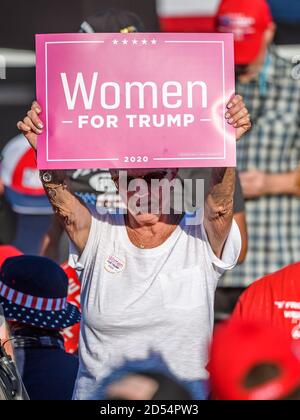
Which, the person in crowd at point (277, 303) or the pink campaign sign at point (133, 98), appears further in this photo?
the person in crowd at point (277, 303)

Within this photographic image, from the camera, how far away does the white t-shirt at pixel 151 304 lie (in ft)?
11.2

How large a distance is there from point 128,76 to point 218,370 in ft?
5.05

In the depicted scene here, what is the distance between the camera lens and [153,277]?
346 centimetres

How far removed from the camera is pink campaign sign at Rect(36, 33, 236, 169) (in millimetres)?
3398

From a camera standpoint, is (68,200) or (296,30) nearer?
(68,200)

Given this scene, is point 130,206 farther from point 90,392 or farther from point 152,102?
point 90,392

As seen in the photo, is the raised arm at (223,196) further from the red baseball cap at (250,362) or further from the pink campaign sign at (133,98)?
the red baseball cap at (250,362)

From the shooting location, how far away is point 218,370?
2.07m

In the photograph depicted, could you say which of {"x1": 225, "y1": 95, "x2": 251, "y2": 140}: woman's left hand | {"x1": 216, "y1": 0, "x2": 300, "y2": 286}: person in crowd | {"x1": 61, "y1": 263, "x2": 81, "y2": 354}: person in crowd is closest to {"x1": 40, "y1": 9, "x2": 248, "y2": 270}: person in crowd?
{"x1": 61, "y1": 263, "x2": 81, "y2": 354}: person in crowd

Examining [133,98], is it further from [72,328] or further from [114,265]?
[72,328]

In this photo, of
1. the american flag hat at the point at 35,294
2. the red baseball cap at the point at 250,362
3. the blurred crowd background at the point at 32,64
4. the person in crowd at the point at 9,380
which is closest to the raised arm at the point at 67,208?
the american flag hat at the point at 35,294

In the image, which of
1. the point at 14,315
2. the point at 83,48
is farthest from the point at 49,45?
the point at 14,315

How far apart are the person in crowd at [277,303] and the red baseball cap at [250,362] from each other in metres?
1.40

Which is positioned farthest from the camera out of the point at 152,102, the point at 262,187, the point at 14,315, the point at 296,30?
the point at 296,30
